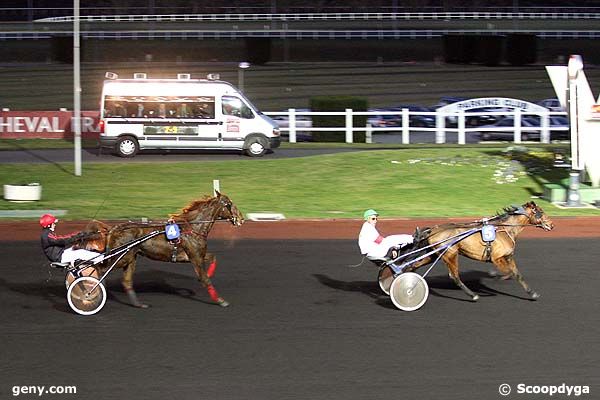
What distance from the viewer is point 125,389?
399 inches

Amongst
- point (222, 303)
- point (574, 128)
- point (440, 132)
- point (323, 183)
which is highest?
point (440, 132)

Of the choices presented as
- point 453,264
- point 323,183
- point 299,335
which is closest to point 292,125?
point 323,183

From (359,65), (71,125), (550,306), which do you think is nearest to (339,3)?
(359,65)

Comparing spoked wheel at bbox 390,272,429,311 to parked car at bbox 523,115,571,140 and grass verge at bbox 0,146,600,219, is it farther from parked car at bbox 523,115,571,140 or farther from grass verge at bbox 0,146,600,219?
parked car at bbox 523,115,571,140

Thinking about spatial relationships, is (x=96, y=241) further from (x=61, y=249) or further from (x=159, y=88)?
(x=159, y=88)

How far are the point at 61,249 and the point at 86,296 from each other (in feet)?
2.26

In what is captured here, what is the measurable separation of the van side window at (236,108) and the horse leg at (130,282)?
56.7 ft

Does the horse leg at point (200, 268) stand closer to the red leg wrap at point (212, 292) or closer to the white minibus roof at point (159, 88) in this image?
the red leg wrap at point (212, 292)

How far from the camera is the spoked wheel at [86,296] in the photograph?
12.9 m

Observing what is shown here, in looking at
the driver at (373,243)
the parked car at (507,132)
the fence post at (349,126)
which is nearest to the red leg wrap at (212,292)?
the driver at (373,243)

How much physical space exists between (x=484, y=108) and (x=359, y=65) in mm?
23825

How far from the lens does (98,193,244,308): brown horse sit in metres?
13.1

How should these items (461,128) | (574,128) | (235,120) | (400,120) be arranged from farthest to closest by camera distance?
(400,120) < (461,128) < (235,120) < (574,128)

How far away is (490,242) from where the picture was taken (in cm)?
1323
